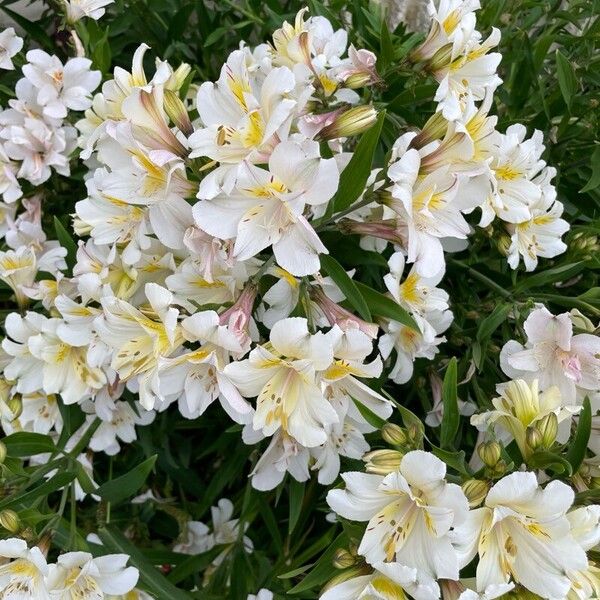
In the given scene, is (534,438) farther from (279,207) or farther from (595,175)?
(595,175)

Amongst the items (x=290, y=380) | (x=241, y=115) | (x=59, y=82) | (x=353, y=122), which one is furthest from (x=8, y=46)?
(x=290, y=380)

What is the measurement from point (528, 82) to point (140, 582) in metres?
1.24

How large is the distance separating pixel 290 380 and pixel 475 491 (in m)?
0.26

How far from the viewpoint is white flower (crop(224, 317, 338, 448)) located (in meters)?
0.84

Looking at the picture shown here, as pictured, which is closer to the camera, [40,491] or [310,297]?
[310,297]

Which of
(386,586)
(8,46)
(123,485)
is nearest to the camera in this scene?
(386,586)

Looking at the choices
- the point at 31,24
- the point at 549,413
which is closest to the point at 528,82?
the point at 549,413

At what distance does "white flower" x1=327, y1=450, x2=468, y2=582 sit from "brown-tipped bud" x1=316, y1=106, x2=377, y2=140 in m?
0.41

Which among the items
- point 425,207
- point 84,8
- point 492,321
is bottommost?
point 492,321

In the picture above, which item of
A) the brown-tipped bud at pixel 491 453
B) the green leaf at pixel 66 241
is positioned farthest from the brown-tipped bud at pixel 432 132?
the green leaf at pixel 66 241

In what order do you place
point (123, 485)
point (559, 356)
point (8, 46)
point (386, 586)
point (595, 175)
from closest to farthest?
point (386, 586), point (559, 356), point (123, 485), point (595, 175), point (8, 46)

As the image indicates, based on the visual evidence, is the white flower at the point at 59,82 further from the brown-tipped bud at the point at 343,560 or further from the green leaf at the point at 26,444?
the brown-tipped bud at the point at 343,560

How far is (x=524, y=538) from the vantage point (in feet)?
2.75

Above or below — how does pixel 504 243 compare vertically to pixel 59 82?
below
